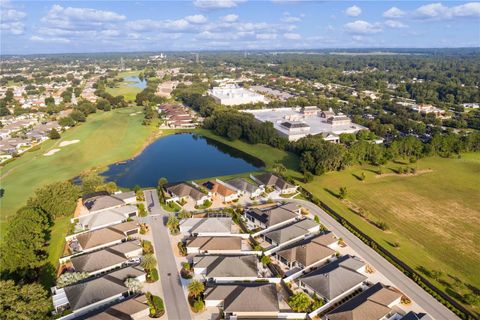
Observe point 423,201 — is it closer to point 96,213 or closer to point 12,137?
point 96,213

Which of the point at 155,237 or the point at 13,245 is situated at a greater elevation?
the point at 13,245

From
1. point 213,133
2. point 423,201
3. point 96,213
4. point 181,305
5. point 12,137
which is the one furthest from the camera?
point 213,133

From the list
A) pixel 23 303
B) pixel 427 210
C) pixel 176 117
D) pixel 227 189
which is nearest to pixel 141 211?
pixel 227 189

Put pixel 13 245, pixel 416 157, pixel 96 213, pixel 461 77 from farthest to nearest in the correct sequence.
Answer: pixel 461 77, pixel 416 157, pixel 96 213, pixel 13 245

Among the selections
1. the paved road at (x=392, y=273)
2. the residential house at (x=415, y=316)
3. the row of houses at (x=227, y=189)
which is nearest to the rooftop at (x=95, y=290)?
the row of houses at (x=227, y=189)

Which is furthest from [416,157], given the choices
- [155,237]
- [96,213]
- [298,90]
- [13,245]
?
[298,90]

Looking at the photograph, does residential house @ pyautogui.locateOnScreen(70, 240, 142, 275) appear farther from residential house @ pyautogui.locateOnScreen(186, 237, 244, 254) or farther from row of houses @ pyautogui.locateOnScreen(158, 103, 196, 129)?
row of houses @ pyautogui.locateOnScreen(158, 103, 196, 129)

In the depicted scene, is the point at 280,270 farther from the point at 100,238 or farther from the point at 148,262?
the point at 100,238
